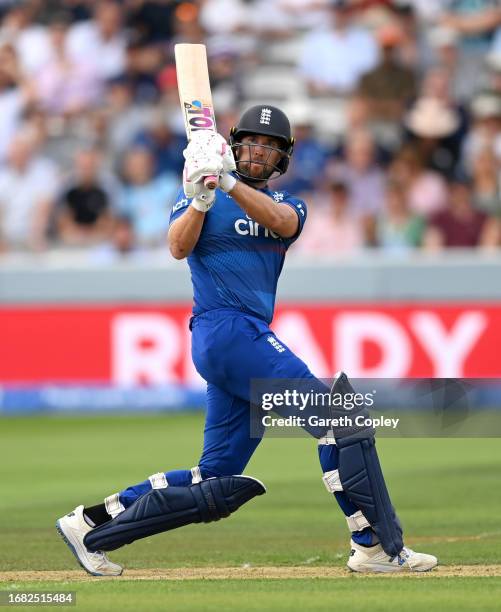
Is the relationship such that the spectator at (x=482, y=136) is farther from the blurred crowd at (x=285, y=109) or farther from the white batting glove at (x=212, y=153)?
the white batting glove at (x=212, y=153)

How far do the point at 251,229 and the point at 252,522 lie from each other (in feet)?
9.37

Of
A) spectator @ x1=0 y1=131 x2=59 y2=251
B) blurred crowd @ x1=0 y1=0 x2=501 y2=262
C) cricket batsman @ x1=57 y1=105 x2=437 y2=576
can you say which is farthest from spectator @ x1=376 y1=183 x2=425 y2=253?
cricket batsman @ x1=57 y1=105 x2=437 y2=576

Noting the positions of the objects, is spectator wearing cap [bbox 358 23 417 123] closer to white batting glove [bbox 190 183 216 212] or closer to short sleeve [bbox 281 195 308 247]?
short sleeve [bbox 281 195 308 247]

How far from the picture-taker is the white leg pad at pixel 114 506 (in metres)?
6.74

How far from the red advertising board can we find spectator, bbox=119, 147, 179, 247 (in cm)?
130

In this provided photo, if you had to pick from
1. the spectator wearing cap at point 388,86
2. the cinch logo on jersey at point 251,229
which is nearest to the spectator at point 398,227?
the spectator wearing cap at point 388,86

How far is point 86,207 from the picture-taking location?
642 inches

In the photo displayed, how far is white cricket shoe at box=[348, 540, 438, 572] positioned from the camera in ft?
21.9

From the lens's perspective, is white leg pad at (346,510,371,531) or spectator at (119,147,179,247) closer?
white leg pad at (346,510,371,531)

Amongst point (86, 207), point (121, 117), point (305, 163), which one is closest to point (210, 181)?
point (305, 163)

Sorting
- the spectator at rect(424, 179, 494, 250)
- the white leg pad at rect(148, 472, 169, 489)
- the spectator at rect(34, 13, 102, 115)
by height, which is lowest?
the white leg pad at rect(148, 472, 169, 489)

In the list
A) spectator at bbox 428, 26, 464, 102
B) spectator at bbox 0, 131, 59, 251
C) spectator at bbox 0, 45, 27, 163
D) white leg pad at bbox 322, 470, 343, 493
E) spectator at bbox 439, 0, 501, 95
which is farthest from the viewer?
spectator at bbox 0, 45, 27, 163

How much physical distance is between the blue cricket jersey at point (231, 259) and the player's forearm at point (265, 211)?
0.07 meters

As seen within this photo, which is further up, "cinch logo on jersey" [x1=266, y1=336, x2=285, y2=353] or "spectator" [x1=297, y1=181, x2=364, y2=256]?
"spectator" [x1=297, y1=181, x2=364, y2=256]
